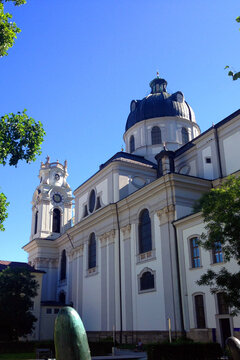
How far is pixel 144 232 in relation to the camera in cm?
3200

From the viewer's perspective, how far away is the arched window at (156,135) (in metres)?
43.3

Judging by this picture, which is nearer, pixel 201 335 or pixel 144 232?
pixel 201 335

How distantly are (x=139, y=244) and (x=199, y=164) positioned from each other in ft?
29.5

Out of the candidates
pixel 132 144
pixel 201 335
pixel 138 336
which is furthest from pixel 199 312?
pixel 132 144

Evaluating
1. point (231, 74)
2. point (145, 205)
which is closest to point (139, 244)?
point (145, 205)

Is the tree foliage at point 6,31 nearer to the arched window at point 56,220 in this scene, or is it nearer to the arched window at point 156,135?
Answer: the arched window at point 156,135

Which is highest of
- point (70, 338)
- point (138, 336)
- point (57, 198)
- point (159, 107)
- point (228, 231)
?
point (159, 107)

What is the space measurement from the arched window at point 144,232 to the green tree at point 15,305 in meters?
11.5

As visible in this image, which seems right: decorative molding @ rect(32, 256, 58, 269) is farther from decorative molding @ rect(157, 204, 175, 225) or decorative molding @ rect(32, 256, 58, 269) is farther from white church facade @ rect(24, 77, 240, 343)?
decorative molding @ rect(157, 204, 175, 225)

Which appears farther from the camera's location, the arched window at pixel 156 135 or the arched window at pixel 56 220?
the arched window at pixel 56 220

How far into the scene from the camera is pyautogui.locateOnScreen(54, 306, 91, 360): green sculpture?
7309mm

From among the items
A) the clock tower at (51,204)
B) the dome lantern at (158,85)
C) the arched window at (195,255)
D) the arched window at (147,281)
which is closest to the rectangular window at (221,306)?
the arched window at (195,255)

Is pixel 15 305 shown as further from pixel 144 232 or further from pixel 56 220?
pixel 56 220

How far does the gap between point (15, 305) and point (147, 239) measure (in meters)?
13.1
